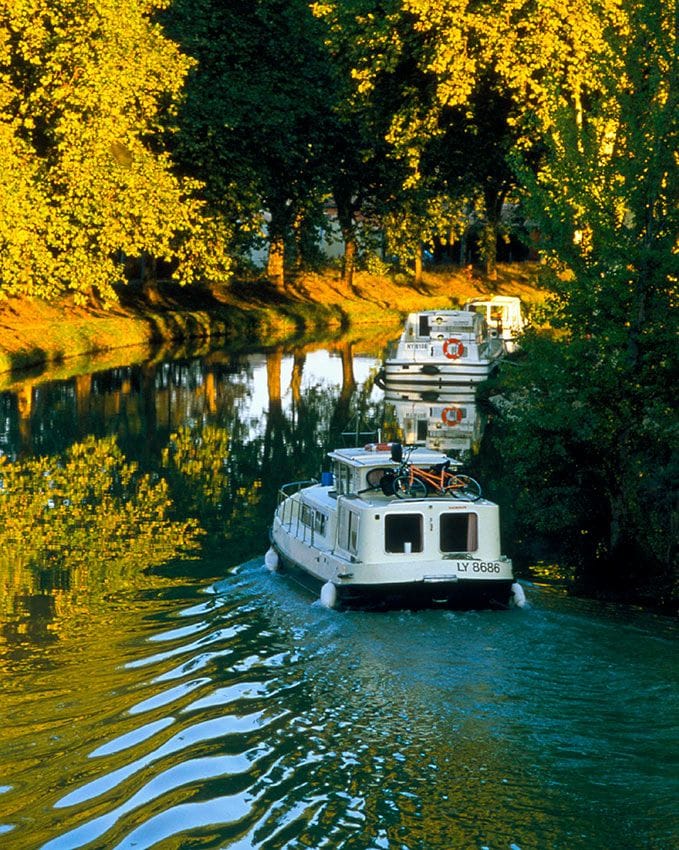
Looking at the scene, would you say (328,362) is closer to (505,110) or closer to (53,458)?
(505,110)

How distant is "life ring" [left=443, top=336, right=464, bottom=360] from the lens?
5991 cm

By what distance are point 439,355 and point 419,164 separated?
14.0m

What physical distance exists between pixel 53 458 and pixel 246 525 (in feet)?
32.7

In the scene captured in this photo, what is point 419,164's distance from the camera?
7069cm

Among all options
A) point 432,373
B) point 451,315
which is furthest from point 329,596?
point 451,315

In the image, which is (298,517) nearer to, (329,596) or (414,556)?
(329,596)

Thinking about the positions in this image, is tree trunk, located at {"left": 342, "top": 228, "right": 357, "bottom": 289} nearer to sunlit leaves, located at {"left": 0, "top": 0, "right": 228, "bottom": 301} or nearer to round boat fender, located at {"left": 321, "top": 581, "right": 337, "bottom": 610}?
sunlit leaves, located at {"left": 0, "top": 0, "right": 228, "bottom": 301}

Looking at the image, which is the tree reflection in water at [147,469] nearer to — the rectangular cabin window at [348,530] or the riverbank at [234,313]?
the rectangular cabin window at [348,530]

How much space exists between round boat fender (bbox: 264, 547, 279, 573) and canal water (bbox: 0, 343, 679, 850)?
0.27 meters

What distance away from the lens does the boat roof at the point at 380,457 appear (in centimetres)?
2712

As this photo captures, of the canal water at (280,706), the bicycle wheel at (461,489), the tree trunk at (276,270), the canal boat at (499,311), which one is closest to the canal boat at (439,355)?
the canal boat at (499,311)

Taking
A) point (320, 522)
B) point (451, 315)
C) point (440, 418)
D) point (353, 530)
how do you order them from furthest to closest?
point (451, 315) → point (440, 418) → point (320, 522) → point (353, 530)

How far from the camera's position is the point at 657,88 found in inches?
1115

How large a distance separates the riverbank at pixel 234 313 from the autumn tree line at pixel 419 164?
1.94 m
